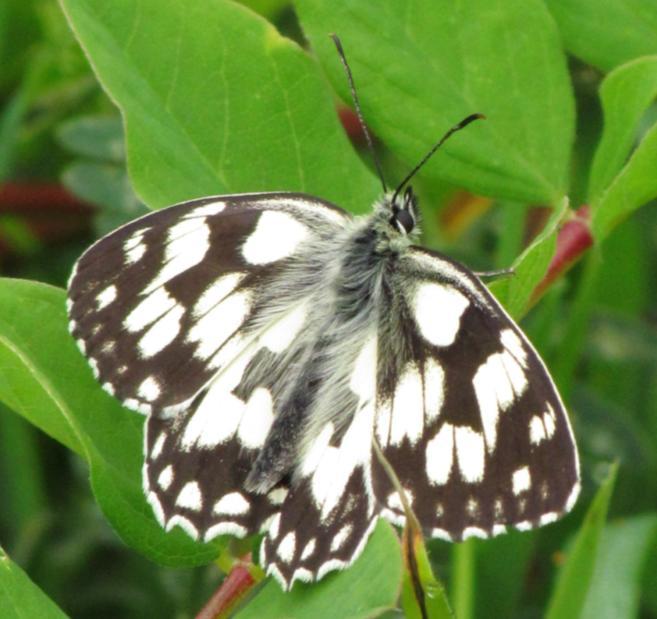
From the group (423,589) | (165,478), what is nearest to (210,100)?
(165,478)

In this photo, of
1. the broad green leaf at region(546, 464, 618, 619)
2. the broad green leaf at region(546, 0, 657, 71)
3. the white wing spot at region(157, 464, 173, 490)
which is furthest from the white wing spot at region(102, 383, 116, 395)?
the broad green leaf at region(546, 0, 657, 71)

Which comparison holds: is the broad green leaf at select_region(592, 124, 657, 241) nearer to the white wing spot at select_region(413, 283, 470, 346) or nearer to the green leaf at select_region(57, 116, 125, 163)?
the white wing spot at select_region(413, 283, 470, 346)

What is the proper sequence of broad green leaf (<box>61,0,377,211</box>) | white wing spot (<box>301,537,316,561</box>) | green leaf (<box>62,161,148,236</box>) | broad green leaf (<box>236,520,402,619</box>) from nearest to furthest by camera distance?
broad green leaf (<box>236,520,402,619</box>), white wing spot (<box>301,537,316,561</box>), broad green leaf (<box>61,0,377,211</box>), green leaf (<box>62,161,148,236</box>)

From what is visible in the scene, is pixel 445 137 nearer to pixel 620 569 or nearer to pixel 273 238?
pixel 273 238

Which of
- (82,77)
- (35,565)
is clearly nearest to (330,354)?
(35,565)

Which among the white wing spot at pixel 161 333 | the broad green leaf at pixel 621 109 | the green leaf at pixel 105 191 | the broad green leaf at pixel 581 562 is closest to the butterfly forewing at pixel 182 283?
the white wing spot at pixel 161 333

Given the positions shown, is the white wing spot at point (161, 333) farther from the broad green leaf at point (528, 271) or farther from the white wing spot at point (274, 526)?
the broad green leaf at point (528, 271)

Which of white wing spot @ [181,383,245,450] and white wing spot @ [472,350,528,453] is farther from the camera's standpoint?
white wing spot @ [181,383,245,450]
